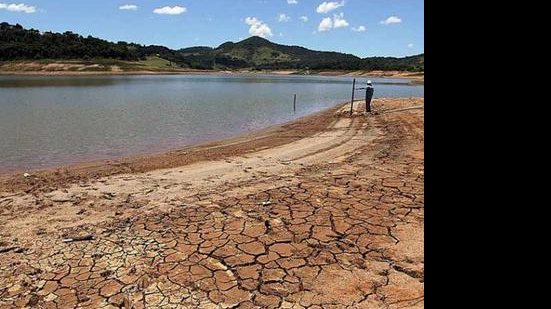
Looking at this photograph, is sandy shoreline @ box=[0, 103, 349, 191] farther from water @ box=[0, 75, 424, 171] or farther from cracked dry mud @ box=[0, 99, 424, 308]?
water @ box=[0, 75, 424, 171]

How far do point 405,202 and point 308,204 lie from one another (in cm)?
149

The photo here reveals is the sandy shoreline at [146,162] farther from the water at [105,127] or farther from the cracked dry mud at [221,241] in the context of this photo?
the water at [105,127]

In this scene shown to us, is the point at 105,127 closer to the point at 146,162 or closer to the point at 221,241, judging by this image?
the point at 146,162

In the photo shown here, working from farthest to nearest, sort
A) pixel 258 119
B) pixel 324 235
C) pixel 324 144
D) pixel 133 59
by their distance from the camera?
pixel 133 59 → pixel 258 119 → pixel 324 144 → pixel 324 235

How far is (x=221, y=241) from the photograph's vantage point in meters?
5.22

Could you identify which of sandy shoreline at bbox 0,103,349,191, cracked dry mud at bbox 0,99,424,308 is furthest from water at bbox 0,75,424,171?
cracked dry mud at bbox 0,99,424,308

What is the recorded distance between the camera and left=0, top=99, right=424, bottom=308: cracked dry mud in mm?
4070

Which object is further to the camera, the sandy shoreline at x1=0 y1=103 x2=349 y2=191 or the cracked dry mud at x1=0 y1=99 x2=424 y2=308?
the sandy shoreline at x1=0 y1=103 x2=349 y2=191

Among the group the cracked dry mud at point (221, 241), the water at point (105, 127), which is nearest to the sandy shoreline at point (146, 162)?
the cracked dry mud at point (221, 241)

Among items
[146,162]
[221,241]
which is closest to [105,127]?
[146,162]

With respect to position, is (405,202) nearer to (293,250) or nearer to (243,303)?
(293,250)

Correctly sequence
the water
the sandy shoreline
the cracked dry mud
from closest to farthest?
the cracked dry mud
the sandy shoreline
the water

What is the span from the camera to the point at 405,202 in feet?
21.8
